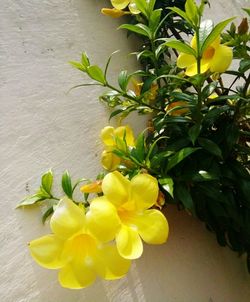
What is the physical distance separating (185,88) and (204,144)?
0.26 meters

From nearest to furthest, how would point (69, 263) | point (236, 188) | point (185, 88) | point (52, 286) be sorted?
point (69, 263) < point (52, 286) < point (236, 188) < point (185, 88)

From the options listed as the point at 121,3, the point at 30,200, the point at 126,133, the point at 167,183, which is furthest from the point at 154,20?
the point at 30,200

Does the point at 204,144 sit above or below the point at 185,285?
above

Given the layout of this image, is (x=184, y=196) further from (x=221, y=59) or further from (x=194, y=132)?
(x=221, y=59)

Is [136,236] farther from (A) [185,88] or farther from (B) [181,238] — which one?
(A) [185,88]

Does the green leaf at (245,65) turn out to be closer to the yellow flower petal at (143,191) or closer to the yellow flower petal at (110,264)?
the yellow flower petal at (143,191)

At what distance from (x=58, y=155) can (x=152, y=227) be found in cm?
29

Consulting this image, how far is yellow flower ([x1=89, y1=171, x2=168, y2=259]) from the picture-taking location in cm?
53

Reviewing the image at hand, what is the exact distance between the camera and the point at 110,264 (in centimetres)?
52

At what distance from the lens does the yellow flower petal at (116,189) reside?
53 centimetres

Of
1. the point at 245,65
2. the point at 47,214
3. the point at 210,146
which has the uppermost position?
the point at 245,65

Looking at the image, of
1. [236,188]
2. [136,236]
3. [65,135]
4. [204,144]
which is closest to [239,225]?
[236,188]

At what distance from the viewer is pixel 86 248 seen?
1.76ft

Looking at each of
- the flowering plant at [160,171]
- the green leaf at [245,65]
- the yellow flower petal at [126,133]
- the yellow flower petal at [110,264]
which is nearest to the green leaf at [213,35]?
the flowering plant at [160,171]
